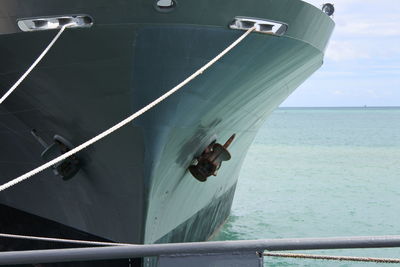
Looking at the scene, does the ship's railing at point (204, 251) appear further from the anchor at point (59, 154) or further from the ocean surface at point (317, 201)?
the ocean surface at point (317, 201)

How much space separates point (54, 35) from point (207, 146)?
99.8 inches

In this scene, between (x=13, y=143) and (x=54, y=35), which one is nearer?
(x=54, y=35)

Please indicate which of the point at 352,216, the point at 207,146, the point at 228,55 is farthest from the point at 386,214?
the point at 228,55

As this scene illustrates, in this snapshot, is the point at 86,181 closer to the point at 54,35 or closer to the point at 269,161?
the point at 54,35

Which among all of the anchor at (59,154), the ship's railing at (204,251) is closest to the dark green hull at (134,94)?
the anchor at (59,154)

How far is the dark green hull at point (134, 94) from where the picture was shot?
17.2 feet

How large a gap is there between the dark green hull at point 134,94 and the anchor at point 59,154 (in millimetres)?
98

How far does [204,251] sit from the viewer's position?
1.92 meters

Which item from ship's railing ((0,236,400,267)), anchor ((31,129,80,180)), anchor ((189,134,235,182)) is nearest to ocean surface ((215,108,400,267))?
anchor ((189,134,235,182))

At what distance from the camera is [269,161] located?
33062 mm

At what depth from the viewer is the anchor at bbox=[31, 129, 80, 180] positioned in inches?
251

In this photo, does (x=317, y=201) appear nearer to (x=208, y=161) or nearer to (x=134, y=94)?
(x=208, y=161)

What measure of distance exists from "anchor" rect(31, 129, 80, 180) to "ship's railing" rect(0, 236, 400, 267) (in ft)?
15.0

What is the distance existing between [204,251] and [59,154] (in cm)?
488
